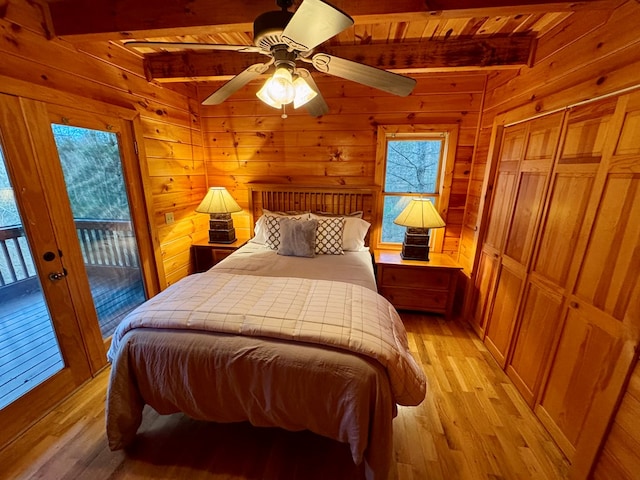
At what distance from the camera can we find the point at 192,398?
131 cm

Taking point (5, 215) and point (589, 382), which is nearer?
point (589, 382)

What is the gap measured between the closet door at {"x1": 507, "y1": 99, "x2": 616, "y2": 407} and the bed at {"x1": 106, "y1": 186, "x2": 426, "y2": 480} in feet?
3.05

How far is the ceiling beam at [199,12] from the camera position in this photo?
1.26 meters

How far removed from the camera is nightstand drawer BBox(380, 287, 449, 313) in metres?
2.61

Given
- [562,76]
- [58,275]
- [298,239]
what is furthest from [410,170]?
[58,275]

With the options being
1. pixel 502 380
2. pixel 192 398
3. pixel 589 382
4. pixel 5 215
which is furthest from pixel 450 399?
pixel 5 215

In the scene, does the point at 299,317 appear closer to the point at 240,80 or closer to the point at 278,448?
the point at 278,448

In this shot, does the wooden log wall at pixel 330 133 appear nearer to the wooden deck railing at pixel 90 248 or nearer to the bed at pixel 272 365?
the wooden deck railing at pixel 90 248

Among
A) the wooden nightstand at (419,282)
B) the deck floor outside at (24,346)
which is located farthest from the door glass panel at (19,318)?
the wooden nightstand at (419,282)

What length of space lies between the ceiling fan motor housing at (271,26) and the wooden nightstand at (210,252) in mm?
2127

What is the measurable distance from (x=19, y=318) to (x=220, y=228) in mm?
1659

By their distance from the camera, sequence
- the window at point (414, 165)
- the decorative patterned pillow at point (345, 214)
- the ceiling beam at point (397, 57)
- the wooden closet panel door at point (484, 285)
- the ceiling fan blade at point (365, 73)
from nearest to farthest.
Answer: the ceiling fan blade at point (365, 73) < the ceiling beam at point (397, 57) < the wooden closet panel door at point (484, 285) < the window at point (414, 165) < the decorative patterned pillow at point (345, 214)

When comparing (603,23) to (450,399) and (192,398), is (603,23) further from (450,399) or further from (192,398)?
(192,398)

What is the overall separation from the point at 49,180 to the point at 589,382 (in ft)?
10.4
